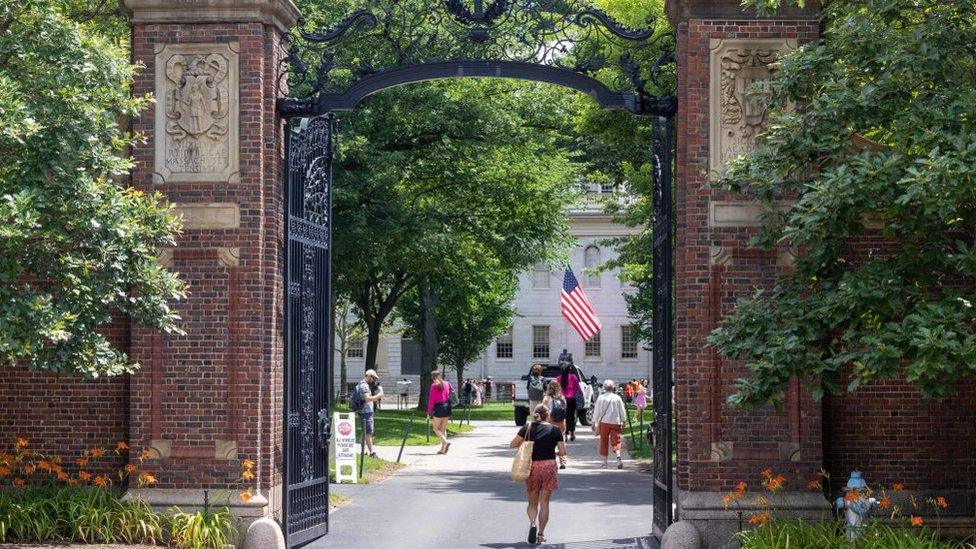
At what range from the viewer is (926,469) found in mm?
13812

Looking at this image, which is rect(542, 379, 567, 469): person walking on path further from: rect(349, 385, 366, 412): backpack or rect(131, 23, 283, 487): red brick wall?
rect(131, 23, 283, 487): red brick wall

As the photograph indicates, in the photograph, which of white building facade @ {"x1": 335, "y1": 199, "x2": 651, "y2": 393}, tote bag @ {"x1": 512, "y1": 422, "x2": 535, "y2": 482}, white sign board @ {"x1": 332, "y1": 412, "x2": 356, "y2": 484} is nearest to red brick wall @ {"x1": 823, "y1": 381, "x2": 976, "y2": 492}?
tote bag @ {"x1": 512, "y1": 422, "x2": 535, "y2": 482}

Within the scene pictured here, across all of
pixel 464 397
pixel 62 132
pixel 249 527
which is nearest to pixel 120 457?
pixel 249 527

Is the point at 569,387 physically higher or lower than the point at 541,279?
lower

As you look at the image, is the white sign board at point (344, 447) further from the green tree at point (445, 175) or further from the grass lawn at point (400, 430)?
the green tree at point (445, 175)

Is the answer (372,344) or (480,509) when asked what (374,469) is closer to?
(480,509)

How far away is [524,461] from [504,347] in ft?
210

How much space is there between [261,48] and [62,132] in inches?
102

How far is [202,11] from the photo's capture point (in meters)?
14.1

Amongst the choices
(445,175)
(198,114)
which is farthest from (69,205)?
(445,175)

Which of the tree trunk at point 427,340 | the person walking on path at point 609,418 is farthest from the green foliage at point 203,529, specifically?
the tree trunk at point 427,340

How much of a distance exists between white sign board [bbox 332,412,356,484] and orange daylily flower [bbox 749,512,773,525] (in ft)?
32.7

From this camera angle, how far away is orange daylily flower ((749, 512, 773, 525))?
13.1 m

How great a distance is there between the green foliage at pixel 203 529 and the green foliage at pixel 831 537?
494 cm
